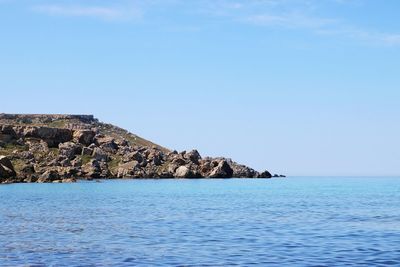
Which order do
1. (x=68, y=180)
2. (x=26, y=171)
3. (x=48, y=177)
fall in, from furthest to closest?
(x=26, y=171), (x=68, y=180), (x=48, y=177)

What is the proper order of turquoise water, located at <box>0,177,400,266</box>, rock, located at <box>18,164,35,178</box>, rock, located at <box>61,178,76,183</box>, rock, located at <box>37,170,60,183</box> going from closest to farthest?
turquoise water, located at <box>0,177,400,266</box> < rock, located at <box>37,170,60,183</box> < rock, located at <box>61,178,76,183</box> < rock, located at <box>18,164,35,178</box>

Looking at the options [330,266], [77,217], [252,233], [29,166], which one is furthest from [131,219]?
[29,166]

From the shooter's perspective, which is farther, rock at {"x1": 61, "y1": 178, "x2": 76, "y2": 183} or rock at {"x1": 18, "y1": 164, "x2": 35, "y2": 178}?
rock at {"x1": 18, "y1": 164, "x2": 35, "y2": 178}

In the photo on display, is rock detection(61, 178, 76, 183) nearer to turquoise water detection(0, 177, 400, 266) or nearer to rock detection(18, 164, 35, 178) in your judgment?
rock detection(18, 164, 35, 178)

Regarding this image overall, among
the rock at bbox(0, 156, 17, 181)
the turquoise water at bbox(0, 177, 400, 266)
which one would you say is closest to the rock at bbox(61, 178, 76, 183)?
the rock at bbox(0, 156, 17, 181)

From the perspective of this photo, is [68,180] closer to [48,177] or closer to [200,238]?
[48,177]

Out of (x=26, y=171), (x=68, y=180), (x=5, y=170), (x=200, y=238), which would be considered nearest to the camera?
(x=200, y=238)

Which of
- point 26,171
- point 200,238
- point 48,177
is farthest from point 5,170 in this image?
point 200,238

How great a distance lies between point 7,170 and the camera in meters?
178

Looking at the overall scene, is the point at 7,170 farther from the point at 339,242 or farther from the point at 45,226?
the point at 339,242

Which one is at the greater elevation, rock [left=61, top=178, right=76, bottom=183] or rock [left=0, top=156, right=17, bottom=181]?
rock [left=0, top=156, right=17, bottom=181]

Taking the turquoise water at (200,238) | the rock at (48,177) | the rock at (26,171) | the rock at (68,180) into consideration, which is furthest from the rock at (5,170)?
the turquoise water at (200,238)

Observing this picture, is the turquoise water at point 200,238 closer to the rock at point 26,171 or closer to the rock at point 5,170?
the rock at point 5,170

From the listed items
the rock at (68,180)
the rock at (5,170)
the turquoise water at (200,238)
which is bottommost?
the turquoise water at (200,238)
